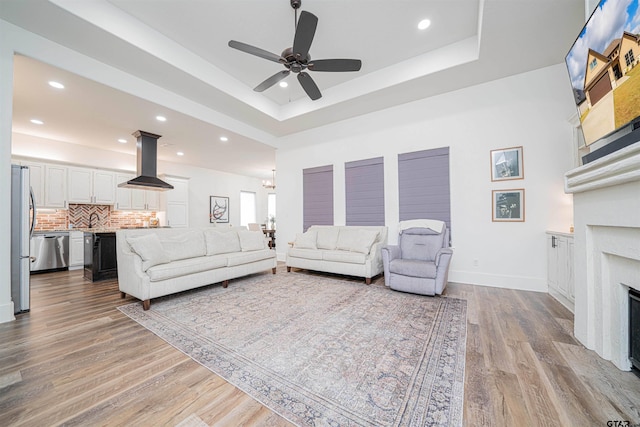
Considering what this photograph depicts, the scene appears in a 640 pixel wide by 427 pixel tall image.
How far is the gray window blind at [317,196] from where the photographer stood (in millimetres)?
5500

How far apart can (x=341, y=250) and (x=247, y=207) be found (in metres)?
7.01

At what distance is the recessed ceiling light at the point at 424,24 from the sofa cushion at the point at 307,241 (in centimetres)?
368

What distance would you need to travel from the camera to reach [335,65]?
2877 millimetres

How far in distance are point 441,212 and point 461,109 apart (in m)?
1.77

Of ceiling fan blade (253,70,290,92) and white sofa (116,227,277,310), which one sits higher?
ceiling fan blade (253,70,290,92)

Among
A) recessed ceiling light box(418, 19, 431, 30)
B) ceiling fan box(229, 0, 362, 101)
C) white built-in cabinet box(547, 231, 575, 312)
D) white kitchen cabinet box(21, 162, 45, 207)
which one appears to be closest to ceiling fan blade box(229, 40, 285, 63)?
ceiling fan box(229, 0, 362, 101)

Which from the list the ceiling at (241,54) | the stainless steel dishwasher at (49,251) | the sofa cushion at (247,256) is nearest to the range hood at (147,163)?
the ceiling at (241,54)

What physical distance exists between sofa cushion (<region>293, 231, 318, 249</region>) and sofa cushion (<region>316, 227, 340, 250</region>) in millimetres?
83

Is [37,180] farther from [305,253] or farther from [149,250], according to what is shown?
[305,253]

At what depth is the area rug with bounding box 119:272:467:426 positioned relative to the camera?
1361 mm

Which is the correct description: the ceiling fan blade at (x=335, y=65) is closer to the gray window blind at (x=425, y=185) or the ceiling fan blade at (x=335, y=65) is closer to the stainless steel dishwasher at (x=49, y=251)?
the gray window blind at (x=425, y=185)

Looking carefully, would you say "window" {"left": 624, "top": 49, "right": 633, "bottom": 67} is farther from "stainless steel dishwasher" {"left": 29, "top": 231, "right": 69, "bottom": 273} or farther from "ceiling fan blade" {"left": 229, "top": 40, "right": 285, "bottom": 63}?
"stainless steel dishwasher" {"left": 29, "top": 231, "right": 69, "bottom": 273}

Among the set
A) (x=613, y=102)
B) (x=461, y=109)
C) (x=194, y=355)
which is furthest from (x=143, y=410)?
(x=461, y=109)

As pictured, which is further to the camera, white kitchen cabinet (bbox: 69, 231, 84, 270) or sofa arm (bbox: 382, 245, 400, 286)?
white kitchen cabinet (bbox: 69, 231, 84, 270)
